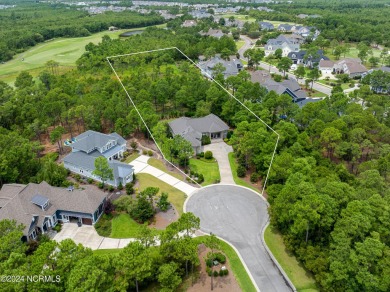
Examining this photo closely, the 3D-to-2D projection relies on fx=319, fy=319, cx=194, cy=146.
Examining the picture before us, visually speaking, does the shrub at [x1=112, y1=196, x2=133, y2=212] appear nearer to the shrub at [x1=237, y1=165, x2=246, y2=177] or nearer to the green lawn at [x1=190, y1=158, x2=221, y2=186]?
the green lawn at [x1=190, y1=158, x2=221, y2=186]

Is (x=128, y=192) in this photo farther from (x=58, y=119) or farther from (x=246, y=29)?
(x=246, y=29)

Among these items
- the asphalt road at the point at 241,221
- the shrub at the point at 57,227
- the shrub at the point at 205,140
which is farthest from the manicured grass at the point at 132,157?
the shrub at the point at 57,227

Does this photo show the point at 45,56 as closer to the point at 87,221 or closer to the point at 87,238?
the point at 87,221

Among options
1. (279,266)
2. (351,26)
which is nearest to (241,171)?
(279,266)

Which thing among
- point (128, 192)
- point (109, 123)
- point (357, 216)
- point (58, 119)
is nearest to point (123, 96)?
point (109, 123)

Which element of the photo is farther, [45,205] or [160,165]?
[160,165]

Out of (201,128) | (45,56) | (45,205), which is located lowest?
(45,56)
